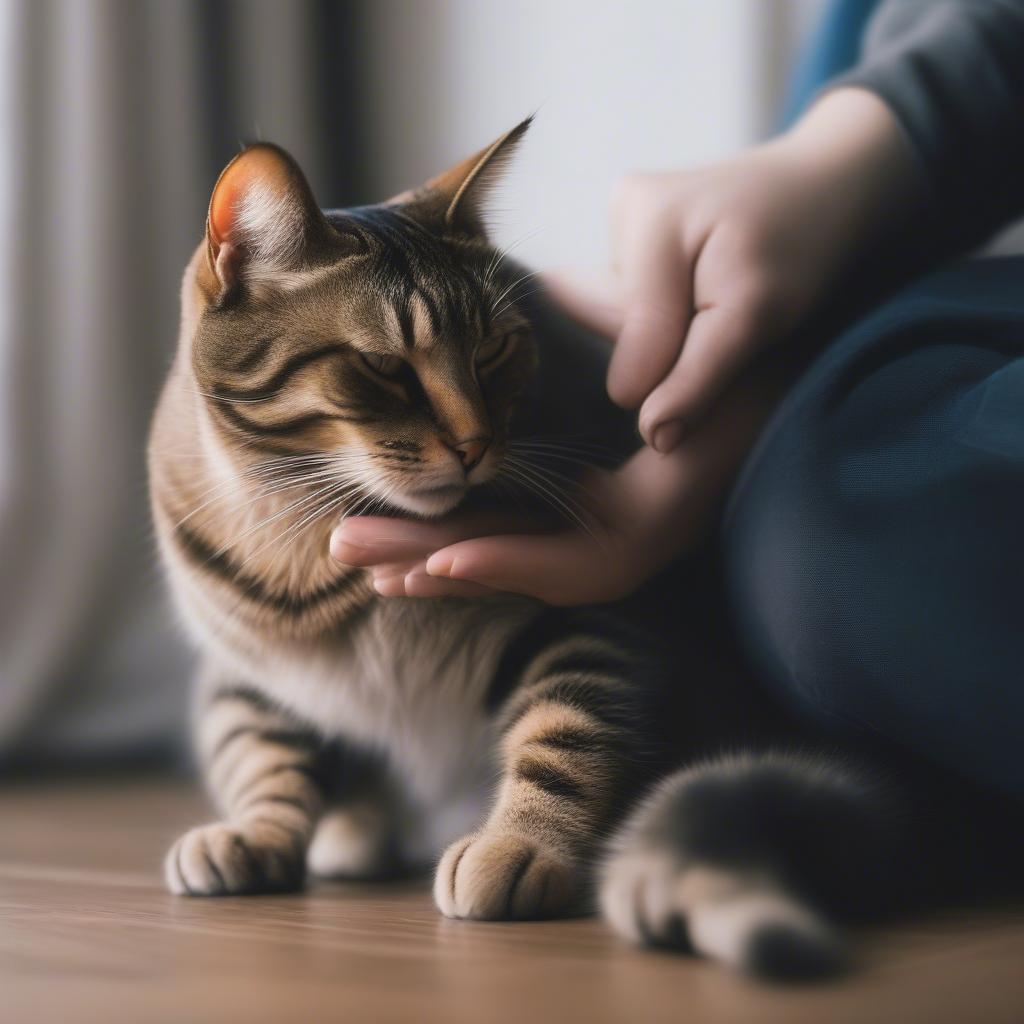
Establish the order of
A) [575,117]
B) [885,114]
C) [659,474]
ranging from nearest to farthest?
1. [659,474]
2. [885,114]
3. [575,117]

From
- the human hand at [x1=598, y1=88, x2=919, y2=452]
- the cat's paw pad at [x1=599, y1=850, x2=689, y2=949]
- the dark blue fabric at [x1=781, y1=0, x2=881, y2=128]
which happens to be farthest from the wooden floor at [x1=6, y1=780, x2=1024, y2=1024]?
the dark blue fabric at [x1=781, y1=0, x2=881, y2=128]

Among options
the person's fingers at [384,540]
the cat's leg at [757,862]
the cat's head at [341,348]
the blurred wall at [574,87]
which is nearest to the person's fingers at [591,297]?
the cat's head at [341,348]

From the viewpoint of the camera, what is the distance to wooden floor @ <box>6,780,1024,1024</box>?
493mm

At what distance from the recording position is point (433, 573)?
0.73 m

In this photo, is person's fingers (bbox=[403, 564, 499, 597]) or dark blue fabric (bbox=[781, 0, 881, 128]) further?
dark blue fabric (bbox=[781, 0, 881, 128])

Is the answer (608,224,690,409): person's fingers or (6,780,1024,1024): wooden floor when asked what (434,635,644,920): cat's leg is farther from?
(608,224,690,409): person's fingers

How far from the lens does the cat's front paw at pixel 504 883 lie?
0.68 meters

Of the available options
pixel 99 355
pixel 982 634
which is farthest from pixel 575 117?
pixel 982 634

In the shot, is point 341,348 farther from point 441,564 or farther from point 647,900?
point 647,900

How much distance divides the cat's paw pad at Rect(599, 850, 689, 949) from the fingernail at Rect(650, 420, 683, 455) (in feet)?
0.99

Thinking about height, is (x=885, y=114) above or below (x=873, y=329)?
above

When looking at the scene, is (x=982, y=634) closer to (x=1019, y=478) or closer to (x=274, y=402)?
(x=1019, y=478)

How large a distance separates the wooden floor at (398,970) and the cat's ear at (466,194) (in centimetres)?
53

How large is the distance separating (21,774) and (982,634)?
1279 mm
